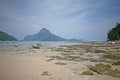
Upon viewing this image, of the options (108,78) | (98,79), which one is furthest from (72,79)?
(108,78)

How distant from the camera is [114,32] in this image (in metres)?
106

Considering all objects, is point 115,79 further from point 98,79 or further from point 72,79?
point 72,79

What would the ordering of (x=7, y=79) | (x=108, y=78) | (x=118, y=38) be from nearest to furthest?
1. (x=7, y=79)
2. (x=108, y=78)
3. (x=118, y=38)

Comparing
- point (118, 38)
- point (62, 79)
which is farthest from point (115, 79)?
point (118, 38)

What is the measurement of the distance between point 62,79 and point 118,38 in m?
101

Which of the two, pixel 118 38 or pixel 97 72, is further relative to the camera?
pixel 118 38

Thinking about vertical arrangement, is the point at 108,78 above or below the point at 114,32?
below

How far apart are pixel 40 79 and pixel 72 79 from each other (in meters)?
2.49

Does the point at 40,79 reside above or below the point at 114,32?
below

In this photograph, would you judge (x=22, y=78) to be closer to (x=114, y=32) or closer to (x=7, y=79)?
(x=7, y=79)

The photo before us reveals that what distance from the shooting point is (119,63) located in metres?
18.1

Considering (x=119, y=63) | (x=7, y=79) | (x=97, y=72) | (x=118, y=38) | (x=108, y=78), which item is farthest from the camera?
(x=118, y=38)

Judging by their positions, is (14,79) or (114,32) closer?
(14,79)

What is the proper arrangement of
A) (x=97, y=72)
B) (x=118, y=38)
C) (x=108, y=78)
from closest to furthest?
(x=108, y=78) < (x=97, y=72) < (x=118, y=38)
